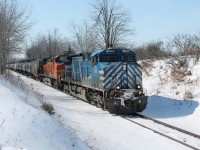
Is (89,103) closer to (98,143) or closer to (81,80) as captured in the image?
(81,80)

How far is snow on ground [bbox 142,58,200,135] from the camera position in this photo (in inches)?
575

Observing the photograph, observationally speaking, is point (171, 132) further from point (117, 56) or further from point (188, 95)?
point (188, 95)

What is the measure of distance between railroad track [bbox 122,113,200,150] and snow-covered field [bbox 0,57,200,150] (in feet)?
0.87

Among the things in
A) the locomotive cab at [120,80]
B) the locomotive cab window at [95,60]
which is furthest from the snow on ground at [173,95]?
the locomotive cab window at [95,60]

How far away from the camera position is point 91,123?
1338cm

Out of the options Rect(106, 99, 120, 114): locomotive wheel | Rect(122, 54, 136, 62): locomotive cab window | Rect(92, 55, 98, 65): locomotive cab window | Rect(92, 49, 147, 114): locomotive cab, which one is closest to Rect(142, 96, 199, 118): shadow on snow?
Rect(92, 49, 147, 114): locomotive cab

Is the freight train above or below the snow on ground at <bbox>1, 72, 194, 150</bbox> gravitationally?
above

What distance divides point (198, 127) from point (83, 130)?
4370 mm

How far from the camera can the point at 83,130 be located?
11.9 metres

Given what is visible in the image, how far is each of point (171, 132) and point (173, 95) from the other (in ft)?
27.8

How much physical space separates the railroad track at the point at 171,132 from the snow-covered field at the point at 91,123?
266mm

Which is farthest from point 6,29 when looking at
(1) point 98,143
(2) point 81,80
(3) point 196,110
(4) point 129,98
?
(1) point 98,143

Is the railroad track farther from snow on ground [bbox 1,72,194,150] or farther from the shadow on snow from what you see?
the shadow on snow

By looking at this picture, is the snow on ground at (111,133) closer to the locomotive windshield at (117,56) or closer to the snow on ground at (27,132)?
the snow on ground at (27,132)
